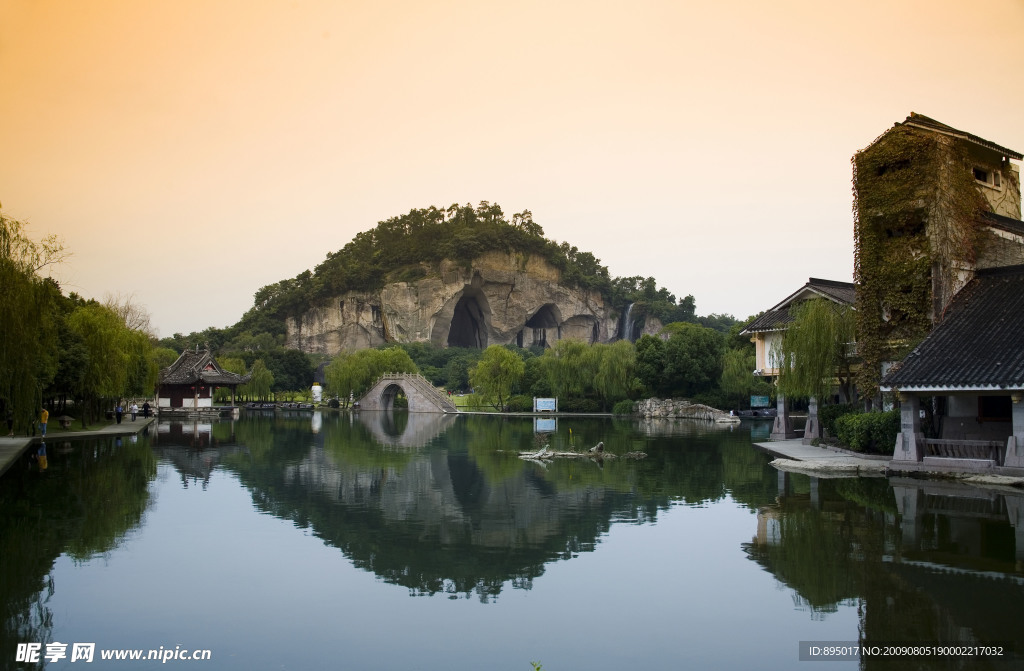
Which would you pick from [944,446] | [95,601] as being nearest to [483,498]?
[95,601]

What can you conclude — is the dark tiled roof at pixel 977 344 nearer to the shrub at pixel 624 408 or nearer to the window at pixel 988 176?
the window at pixel 988 176

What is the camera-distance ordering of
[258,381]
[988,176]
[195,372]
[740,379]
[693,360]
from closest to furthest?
1. [988,176]
2. [740,379]
3. [693,360]
4. [195,372]
5. [258,381]

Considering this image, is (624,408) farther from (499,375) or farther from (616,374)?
(499,375)

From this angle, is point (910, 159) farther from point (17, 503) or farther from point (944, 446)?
point (17, 503)

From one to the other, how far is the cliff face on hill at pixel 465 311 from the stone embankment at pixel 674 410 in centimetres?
4926

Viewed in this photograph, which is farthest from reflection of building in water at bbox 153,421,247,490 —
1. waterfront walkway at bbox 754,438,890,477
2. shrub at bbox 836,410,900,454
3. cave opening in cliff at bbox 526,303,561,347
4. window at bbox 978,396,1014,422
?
cave opening in cliff at bbox 526,303,561,347

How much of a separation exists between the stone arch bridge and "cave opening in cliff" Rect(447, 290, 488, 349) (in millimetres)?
45012

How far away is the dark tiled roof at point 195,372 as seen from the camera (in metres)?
55.5

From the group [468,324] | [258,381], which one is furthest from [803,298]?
[468,324]

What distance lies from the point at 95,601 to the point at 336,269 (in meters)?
102

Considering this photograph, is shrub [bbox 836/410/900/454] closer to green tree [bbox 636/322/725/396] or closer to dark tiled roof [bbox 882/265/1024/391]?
dark tiled roof [bbox 882/265/1024/391]

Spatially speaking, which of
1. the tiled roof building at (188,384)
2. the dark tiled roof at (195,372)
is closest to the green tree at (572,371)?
the dark tiled roof at (195,372)

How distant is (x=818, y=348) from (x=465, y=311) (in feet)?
308

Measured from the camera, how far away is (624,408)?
172 ft
